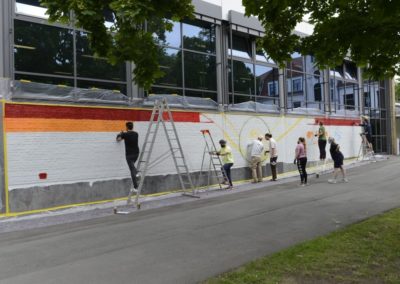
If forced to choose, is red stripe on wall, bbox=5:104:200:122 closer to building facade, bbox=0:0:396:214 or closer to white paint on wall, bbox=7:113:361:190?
building facade, bbox=0:0:396:214

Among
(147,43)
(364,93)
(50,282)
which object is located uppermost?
(364,93)

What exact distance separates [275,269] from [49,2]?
4.60 metres

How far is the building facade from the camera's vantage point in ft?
35.5

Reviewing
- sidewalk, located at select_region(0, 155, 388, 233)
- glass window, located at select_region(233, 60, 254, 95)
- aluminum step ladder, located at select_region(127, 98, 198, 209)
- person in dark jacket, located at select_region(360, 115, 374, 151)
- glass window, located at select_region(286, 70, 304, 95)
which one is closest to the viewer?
sidewalk, located at select_region(0, 155, 388, 233)

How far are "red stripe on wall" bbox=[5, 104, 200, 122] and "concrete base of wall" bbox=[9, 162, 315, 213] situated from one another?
177cm

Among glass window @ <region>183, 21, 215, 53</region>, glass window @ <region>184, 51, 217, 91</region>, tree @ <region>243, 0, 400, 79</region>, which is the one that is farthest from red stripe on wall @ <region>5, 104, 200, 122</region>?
tree @ <region>243, 0, 400, 79</region>

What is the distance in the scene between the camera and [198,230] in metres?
8.34

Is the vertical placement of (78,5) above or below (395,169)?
above

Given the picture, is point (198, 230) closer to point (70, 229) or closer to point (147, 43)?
point (70, 229)

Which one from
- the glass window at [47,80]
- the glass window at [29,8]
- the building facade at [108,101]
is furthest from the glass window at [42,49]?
the glass window at [29,8]

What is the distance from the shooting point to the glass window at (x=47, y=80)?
1139 cm

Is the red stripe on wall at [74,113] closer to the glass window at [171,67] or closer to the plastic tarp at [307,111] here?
the glass window at [171,67]

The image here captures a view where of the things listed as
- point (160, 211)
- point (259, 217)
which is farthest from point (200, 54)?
point (259, 217)

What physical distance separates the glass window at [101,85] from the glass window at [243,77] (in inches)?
218
